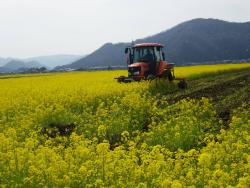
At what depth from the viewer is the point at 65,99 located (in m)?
21.4

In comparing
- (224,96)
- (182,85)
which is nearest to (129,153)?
(224,96)

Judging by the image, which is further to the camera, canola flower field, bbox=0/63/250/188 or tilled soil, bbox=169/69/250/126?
tilled soil, bbox=169/69/250/126

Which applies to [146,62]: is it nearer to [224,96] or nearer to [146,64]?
[146,64]

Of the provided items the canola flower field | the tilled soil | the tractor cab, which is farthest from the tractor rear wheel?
the canola flower field

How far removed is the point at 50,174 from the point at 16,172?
1044 millimetres

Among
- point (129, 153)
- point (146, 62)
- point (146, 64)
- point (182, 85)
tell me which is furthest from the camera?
point (146, 62)

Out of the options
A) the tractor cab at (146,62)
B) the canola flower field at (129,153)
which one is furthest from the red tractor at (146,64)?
the canola flower field at (129,153)

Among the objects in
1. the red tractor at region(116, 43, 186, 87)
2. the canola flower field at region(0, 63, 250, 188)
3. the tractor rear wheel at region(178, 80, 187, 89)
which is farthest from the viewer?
the red tractor at region(116, 43, 186, 87)

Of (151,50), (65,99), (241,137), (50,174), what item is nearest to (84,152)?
(50,174)

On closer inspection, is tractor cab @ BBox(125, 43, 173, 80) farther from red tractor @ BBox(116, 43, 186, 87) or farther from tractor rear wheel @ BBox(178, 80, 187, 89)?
tractor rear wheel @ BBox(178, 80, 187, 89)

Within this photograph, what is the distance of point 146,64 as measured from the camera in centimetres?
2839

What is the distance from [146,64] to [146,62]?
32cm

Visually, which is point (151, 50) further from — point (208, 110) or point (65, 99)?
point (208, 110)

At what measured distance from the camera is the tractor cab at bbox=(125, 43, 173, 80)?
28031 millimetres
